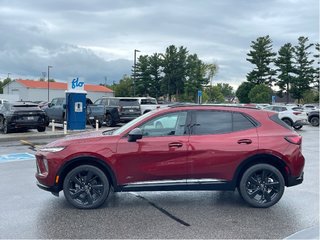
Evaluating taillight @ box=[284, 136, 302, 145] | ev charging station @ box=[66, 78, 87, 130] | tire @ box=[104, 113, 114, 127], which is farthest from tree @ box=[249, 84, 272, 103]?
taillight @ box=[284, 136, 302, 145]

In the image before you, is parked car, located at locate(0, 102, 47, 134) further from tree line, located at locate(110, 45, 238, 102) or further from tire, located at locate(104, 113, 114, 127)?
tree line, located at locate(110, 45, 238, 102)

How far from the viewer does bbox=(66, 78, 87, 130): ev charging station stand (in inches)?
737

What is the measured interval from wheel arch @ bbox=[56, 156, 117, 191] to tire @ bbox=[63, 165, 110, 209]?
78 millimetres

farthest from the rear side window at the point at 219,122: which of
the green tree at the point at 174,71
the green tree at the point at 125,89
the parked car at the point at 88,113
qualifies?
the green tree at the point at 125,89

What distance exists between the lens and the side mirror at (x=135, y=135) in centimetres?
580

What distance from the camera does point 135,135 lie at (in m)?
5.81

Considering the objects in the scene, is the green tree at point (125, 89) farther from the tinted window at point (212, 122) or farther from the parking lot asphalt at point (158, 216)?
the tinted window at point (212, 122)

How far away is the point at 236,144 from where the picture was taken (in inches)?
237

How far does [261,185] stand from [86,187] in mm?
2762

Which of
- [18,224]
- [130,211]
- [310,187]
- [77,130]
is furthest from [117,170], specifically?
[77,130]

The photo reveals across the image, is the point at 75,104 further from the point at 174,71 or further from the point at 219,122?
the point at 174,71

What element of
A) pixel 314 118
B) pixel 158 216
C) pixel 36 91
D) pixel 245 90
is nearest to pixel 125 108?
pixel 314 118

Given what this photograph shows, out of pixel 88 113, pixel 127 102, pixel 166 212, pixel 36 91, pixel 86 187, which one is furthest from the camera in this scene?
pixel 36 91

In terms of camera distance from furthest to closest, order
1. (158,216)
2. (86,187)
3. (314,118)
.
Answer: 1. (314,118)
2. (86,187)
3. (158,216)
